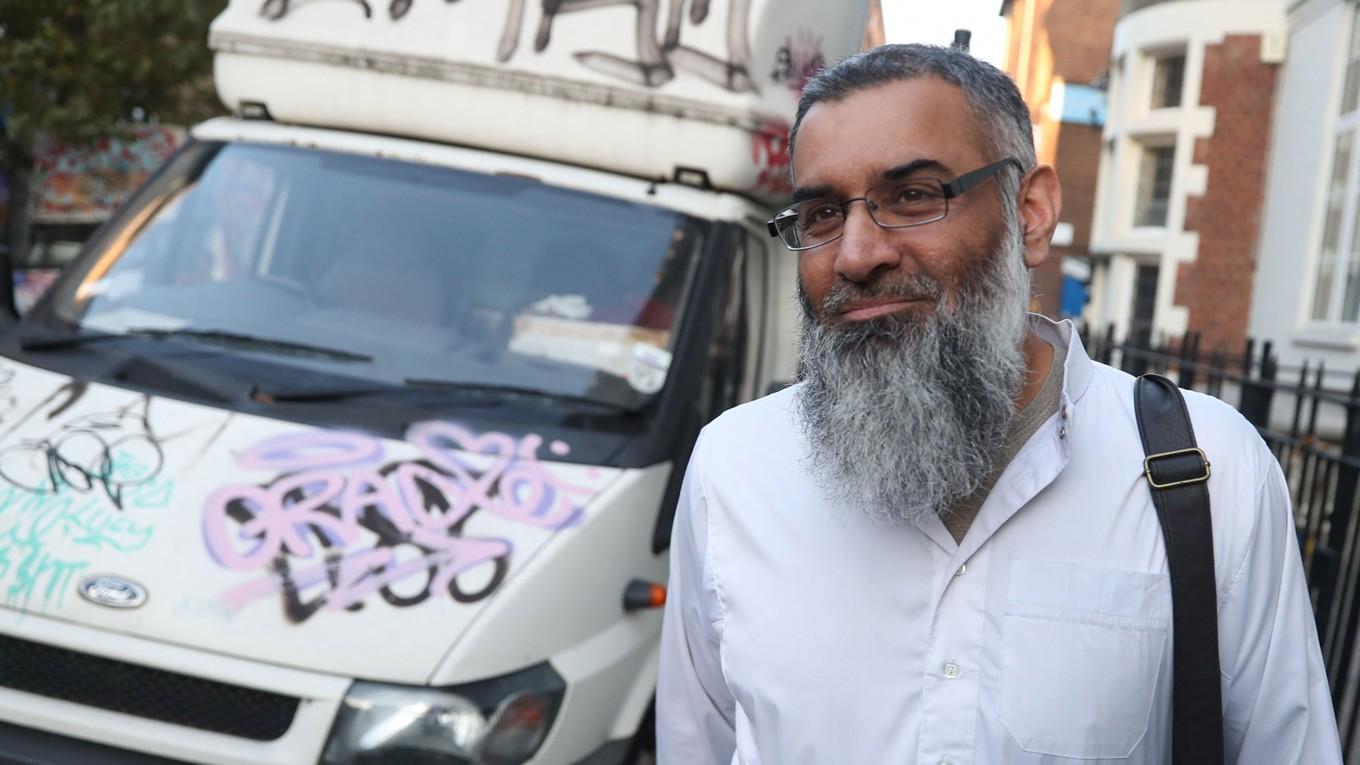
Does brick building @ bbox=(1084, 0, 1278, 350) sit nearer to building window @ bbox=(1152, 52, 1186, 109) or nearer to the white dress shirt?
building window @ bbox=(1152, 52, 1186, 109)

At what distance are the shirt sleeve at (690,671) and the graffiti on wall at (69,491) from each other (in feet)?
4.84

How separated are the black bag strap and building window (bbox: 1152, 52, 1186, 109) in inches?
1054

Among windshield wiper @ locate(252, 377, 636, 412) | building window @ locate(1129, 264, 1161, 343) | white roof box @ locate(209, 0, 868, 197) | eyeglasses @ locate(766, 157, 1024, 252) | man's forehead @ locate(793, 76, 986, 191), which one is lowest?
building window @ locate(1129, 264, 1161, 343)

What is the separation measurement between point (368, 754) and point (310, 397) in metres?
1.12

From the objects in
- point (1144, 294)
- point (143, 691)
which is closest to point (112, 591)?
point (143, 691)

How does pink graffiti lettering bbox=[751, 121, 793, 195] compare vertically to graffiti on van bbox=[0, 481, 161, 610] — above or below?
above

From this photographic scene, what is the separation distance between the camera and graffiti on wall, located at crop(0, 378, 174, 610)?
9.43 ft

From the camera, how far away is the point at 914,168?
5.73 ft

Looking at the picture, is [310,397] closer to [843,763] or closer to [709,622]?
[709,622]

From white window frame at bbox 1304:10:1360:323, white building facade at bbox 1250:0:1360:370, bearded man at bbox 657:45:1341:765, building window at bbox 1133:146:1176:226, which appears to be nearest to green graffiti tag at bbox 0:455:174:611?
bearded man at bbox 657:45:1341:765

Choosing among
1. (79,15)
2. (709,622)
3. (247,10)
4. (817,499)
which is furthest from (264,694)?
(79,15)

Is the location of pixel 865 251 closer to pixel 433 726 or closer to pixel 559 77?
pixel 433 726

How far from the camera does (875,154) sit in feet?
5.80

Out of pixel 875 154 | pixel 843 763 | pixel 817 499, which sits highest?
pixel 875 154
